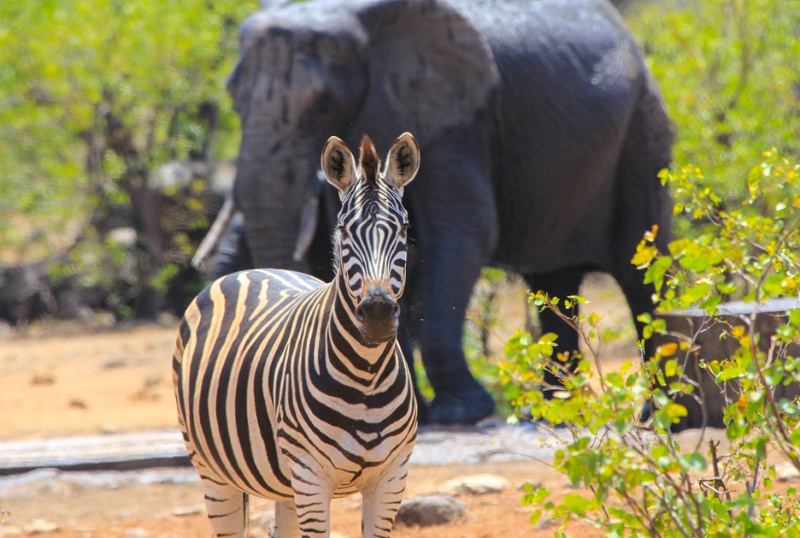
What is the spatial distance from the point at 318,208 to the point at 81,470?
201cm

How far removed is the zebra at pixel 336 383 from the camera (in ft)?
13.9

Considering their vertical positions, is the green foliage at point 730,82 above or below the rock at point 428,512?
above

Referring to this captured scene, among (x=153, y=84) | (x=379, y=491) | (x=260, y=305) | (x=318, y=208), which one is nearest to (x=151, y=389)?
(x=318, y=208)

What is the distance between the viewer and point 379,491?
14.9 feet

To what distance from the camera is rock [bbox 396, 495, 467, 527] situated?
655 centimetres

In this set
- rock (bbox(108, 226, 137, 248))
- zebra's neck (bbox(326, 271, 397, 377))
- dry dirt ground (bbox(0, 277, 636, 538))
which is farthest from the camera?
rock (bbox(108, 226, 137, 248))

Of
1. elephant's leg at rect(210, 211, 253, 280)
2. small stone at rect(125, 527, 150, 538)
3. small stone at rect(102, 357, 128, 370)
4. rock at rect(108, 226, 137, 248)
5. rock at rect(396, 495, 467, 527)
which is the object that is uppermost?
elephant's leg at rect(210, 211, 253, 280)

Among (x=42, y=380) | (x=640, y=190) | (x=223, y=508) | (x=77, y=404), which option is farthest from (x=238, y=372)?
(x=42, y=380)

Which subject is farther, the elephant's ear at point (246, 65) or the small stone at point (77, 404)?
the small stone at point (77, 404)

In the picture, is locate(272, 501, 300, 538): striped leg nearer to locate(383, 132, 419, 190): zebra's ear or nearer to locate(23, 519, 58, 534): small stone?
locate(383, 132, 419, 190): zebra's ear

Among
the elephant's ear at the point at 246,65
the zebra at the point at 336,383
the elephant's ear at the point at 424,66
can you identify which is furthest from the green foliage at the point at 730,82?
the zebra at the point at 336,383

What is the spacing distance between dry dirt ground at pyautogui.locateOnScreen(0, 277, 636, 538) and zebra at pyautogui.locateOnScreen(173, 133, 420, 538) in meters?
1.69

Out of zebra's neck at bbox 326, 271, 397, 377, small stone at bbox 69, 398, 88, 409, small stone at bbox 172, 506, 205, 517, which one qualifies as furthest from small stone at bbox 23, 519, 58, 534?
small stone at bbox 69, 398, 88, 409

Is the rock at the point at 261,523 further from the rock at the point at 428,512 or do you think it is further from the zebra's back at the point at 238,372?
the zebra's back at the point at 238,372
